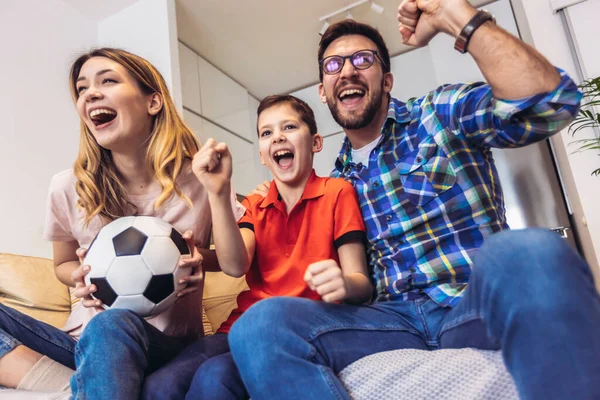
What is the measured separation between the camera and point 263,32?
337 cm

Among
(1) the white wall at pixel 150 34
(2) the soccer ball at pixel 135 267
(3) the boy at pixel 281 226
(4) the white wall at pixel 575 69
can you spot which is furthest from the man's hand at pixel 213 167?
(4) the white wall at pixel 575 69

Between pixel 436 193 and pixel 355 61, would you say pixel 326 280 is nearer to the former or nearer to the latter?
pixel 436 193

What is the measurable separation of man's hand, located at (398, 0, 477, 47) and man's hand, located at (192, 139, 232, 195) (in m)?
0.51

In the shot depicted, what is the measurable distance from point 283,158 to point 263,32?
93.4 inches

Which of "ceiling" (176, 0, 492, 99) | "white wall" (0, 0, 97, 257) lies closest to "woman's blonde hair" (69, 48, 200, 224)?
"white wall" (0, 0, 97, 257)

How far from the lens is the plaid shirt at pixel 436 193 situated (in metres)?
0.99

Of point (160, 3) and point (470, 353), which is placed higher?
point (160, 3)

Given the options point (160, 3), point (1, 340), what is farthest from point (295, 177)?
point (160, 3)

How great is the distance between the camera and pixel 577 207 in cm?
263

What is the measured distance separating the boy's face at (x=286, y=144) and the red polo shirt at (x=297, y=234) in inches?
2.2

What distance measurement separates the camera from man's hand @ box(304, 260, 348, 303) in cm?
77

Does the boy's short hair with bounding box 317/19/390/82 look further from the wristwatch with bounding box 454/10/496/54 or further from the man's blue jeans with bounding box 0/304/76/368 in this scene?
the man's blue jeans with bounding box 0/304/76/368

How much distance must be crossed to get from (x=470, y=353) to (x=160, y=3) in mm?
2765

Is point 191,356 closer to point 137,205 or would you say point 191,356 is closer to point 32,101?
point 137,205
